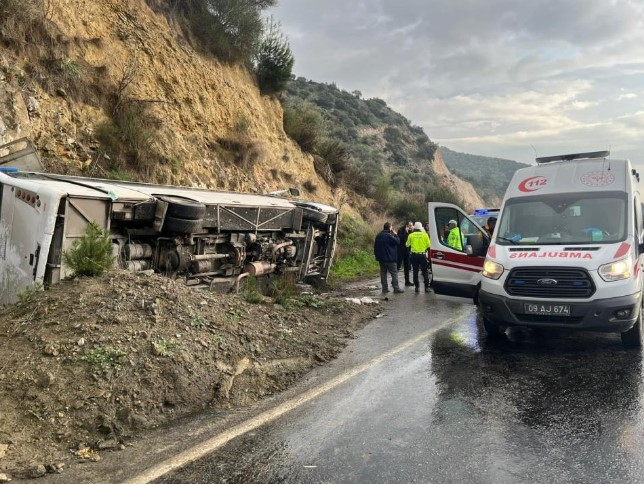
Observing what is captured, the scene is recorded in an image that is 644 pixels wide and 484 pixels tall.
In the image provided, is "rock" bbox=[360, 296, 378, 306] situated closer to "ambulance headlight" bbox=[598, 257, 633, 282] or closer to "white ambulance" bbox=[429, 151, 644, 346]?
"white ambulance" bbox=[429, 151, 644, 346]

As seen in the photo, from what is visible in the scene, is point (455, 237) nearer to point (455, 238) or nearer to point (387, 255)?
point (455, 238)

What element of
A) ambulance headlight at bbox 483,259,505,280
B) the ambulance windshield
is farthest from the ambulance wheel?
the ambulance windshield

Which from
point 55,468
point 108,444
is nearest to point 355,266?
point 108,444

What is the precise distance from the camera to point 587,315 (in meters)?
6.08

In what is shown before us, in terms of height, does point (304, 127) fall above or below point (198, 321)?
above

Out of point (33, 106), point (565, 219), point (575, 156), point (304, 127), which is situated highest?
point (304, 127)

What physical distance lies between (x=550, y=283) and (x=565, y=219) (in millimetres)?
1338

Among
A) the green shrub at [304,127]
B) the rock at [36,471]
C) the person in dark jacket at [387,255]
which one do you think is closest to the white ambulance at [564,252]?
the person in dark jacket at [387,255]

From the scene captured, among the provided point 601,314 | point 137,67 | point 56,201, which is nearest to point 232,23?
point 137,67

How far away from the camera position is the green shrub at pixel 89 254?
236 inches

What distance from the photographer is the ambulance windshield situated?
6.84 meters

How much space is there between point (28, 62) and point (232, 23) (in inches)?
380

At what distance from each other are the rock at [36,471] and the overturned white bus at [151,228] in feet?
9.40

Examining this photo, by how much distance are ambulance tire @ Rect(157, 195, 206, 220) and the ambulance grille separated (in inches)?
176
